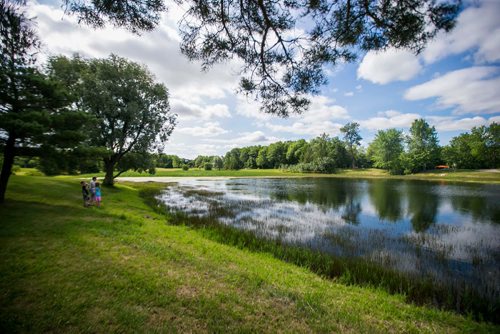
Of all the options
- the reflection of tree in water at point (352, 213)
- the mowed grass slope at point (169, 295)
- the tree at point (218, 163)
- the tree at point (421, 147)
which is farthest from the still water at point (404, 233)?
the tree at point (218, 163)

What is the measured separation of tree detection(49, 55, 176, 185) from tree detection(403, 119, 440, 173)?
81846mm

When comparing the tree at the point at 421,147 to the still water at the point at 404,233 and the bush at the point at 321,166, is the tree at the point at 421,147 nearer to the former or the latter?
the bush at the point at 321,166

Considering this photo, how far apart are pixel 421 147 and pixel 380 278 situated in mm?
87457

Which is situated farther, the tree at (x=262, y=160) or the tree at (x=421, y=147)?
the tree at (x=262, y=160)

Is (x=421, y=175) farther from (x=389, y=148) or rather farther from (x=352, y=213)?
(x=352, y=213)

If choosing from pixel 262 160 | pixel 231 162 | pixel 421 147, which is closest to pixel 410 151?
pixel 421 147

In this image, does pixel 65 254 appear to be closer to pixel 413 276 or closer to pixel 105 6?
pixel 105 6

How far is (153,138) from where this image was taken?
2359 centimetres

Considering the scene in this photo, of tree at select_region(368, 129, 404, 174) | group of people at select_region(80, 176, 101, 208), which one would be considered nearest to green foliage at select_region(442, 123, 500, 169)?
tree at select_region(368, 129, 404, 174)

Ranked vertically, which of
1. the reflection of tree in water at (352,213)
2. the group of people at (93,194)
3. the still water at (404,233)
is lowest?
the reflection of tree in water at (352,213)

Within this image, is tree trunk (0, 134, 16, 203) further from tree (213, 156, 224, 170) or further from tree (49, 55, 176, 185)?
tree (213, 156, 224, 170)

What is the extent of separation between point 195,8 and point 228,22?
859mm

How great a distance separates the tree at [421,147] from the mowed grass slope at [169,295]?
8436cm

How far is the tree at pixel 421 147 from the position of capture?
6892 cm
